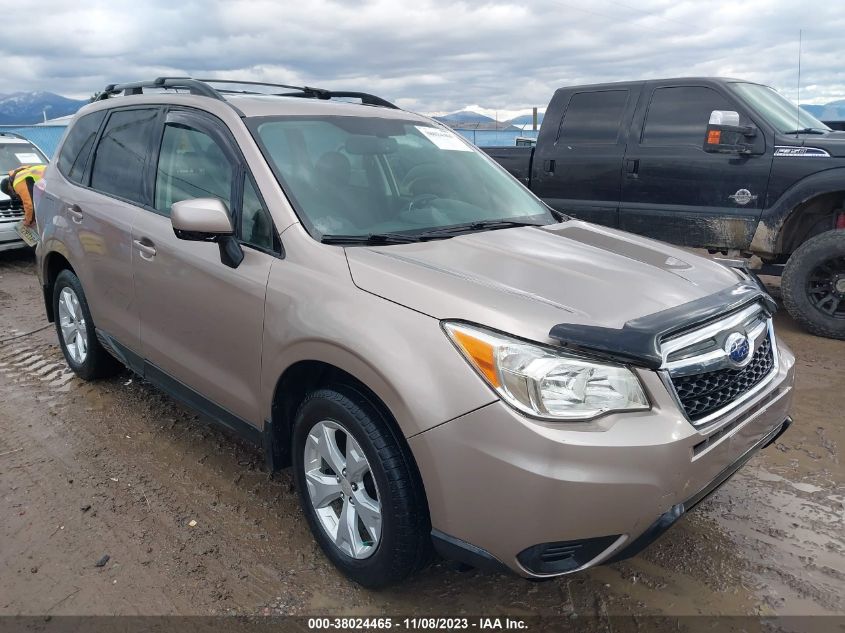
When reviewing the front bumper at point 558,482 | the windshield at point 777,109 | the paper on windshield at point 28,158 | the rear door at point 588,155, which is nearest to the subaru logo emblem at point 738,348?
the front bumper at point 558,482

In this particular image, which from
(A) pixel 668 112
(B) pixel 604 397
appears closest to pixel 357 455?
(B) pixel 604 397

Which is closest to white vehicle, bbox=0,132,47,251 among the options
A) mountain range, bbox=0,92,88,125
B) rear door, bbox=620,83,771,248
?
rear door, bbox=620,83,771,248

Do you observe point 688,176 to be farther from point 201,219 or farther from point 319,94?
point 201,219

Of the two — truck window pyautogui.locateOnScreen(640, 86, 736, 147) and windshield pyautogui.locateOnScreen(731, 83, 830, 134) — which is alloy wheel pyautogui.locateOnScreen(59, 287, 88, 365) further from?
windshield pyautogui.locateOnScreen(731, 83, 830, 134)

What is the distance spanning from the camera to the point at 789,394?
2.60 m

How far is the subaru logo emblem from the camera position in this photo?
2270mm

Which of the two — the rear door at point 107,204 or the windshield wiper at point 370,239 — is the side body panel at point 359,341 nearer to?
the windshield wiper at point 370,239

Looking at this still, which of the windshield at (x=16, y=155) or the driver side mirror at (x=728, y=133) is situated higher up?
the driver side mirror at (x=728, y=133)

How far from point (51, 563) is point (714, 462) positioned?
254 centimetres

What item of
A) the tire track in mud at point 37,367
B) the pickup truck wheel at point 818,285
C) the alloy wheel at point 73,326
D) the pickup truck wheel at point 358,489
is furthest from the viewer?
the pickup truck wheel at point 818,285

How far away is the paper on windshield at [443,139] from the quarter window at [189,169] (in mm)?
1094

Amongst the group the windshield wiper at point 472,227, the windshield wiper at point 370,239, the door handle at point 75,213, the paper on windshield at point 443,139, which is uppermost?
the paper on windshield at point 443,139

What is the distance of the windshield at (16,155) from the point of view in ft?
31.9

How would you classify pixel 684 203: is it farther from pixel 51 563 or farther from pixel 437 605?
pixel 51 563
